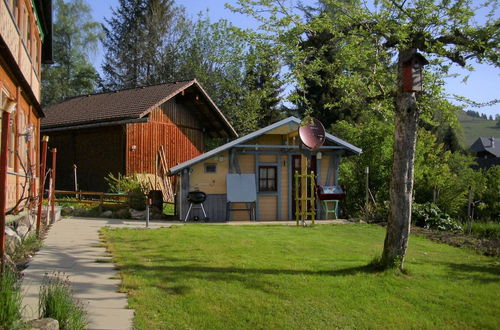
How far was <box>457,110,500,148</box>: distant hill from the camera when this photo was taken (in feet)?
380

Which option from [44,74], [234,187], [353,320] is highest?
[44,74]

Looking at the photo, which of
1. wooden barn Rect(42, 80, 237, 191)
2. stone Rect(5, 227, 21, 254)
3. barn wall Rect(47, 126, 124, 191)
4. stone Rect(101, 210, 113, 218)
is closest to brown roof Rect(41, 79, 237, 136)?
wooden barn Rect(42, 80, 237, 191)

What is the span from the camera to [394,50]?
8.59 metres

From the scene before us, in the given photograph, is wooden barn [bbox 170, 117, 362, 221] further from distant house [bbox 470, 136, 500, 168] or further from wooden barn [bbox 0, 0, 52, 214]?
distant house [bbox 470, 136, 500, 168]

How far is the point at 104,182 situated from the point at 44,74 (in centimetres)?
2235

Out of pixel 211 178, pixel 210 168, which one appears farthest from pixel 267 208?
pixel 210 168

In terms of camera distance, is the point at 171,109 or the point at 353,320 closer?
the point at 353,320

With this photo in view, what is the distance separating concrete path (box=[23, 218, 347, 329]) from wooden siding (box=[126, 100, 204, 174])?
34.9 ft

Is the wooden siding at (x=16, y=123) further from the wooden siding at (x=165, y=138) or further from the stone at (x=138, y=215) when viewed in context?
the wooden siding at (x=165, y=138)

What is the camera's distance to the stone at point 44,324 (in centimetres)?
372

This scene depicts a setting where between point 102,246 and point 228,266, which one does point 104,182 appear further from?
point 228,266

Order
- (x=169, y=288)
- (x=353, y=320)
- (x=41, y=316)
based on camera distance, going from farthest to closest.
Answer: (x=169, y=288), (x=353, y=320), (x=41, y=316)

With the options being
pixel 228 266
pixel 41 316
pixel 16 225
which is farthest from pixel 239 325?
pixel 16 225

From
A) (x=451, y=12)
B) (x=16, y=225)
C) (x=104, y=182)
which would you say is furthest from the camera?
(x=104, y=182)
